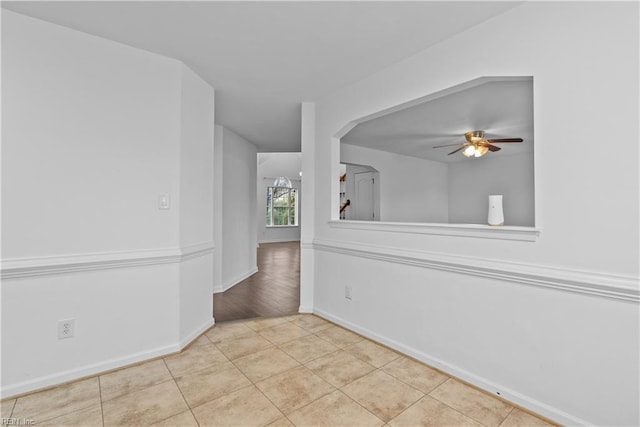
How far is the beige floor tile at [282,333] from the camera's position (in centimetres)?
273

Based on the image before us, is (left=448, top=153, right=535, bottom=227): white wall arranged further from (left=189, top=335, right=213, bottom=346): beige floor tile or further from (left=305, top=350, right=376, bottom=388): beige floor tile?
(left=189, top=335, right=213, bottom=346): beige floor tile

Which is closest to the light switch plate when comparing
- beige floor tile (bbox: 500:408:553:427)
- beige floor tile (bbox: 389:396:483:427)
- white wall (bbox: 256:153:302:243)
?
beige floor tile (bbox: 389:396:483:427)

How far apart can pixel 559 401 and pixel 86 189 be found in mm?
3227

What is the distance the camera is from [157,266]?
94.0 inches

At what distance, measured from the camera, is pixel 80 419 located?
5.44 feet

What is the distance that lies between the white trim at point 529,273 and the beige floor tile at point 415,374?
0.75 metres

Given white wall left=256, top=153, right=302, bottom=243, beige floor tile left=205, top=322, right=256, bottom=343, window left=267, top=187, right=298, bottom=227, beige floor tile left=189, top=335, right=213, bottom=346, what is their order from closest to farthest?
beige floor tile left=189, top=335, right=213, bottom=346, beige floor tile left=205, top=322, right=256, bottom=343, white wall left=256, top=153, right=302, bottom=243, window left=267, top=187, right=298, bottom=227

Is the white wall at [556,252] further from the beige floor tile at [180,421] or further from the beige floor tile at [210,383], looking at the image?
the beige floor tile at [180,421]

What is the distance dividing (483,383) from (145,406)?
2.10 meters

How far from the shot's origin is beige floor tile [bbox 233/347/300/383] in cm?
214

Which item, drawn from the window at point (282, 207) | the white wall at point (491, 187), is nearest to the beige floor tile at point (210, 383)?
the white wall at point (491, 187)

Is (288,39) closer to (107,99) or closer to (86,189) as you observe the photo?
(107,99)

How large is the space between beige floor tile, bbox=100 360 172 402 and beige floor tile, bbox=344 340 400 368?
1.42 metres

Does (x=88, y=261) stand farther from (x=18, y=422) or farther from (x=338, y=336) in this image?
(x=338, y=336)
